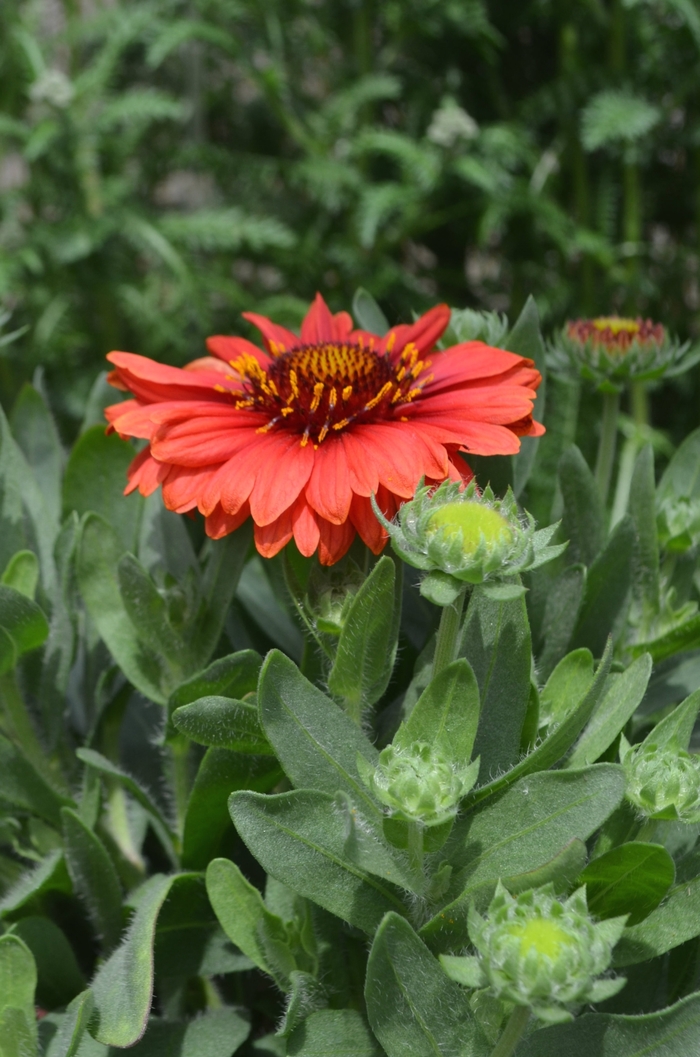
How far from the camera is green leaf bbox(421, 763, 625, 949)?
416 millimetres

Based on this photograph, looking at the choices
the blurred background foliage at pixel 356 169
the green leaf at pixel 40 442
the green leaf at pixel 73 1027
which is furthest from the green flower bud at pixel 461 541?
the blurred background foliage at pixel 356 169

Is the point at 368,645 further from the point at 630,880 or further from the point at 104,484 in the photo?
the point at 104,484

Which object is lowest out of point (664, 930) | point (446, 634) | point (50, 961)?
point (50, 961)

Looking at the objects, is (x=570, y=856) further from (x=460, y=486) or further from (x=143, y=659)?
(x=143, y=659)

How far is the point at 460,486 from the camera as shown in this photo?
1.56ft

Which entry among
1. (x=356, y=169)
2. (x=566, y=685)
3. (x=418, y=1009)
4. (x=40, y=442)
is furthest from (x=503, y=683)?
(x=356, y=169)

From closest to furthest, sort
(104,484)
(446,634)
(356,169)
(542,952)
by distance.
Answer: (542,952), (446,634), (104,484), (356,169)

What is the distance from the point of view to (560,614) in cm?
58

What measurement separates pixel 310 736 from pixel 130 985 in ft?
0.48

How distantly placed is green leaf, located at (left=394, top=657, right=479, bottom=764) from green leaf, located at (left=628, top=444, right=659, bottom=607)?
205 mm

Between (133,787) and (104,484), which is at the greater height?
(104,484)

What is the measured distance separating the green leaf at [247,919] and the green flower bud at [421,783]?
0.10 meters

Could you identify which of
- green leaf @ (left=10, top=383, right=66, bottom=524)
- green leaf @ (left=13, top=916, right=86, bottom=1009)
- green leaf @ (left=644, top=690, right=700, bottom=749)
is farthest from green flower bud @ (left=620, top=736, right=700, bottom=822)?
green leaf @ (left=10, top=383, right=66, bottom=524)

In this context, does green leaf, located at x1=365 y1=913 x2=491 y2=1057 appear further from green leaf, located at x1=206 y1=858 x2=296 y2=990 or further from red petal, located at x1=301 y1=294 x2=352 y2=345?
red petal, located at x1=301 y1=294 x2=352 y2=345
